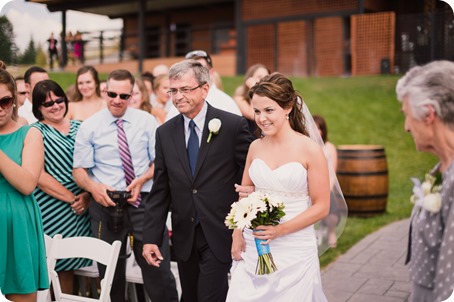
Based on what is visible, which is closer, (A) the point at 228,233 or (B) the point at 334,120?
(A) the point at 228,233

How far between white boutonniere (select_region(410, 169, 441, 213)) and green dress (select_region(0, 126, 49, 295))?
7.97 feet

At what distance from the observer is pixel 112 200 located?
Result: 516cm

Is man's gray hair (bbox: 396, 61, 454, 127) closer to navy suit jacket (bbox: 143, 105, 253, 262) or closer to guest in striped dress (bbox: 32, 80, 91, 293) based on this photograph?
navy suit jacket (bbox: 143, 105, 253, 262)

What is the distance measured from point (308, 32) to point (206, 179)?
65.1 ft

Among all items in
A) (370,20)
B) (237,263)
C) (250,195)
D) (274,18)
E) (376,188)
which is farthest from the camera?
(274,18)

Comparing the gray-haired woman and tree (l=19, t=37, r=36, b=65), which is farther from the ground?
tree (l=19, t=37, r=36, b=65)

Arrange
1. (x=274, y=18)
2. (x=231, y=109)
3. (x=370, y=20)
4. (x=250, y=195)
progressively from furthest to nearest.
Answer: (x=274, y=18)
(x=370, y=20)
(x=231, y=109)
(x=250, y=195)

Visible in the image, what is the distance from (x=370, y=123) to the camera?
1552cm

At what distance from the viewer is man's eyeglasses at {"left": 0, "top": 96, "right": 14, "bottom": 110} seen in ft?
12.6

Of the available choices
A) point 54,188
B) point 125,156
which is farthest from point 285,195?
point 54,188

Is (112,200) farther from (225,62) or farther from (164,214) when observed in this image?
(225,62)

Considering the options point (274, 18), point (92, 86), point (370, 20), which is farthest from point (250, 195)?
point (274, 18)

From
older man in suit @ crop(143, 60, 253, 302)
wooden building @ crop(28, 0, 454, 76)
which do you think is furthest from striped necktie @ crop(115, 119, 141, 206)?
wooden building @ crop(28, 0, 454, 76)

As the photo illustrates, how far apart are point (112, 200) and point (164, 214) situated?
89 cm
